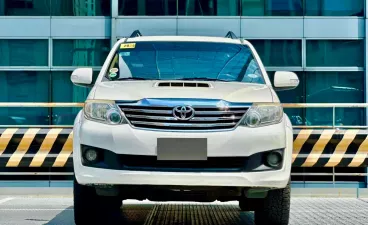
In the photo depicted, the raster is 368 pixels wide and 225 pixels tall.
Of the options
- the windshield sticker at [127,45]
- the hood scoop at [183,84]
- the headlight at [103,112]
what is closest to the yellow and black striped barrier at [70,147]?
the windshield sticker at [127,45]

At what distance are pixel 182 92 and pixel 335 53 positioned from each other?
16.0m

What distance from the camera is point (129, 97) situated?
20.8 ft

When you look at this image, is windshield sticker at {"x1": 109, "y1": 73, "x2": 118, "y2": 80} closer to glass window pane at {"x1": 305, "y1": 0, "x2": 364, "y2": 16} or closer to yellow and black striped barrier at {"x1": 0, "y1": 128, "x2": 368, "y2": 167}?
yellow and black striped barrier at {"x1": 0, "y1": 128, "x2": 368, "y2": 167}

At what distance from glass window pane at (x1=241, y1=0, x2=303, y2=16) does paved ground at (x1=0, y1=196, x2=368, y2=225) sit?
36.3 ft

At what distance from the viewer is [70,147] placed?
1205 centimetres

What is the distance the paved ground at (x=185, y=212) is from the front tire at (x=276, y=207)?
119 cm

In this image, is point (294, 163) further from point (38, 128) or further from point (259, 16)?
point (259, 16)

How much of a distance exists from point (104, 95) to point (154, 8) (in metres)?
15.6

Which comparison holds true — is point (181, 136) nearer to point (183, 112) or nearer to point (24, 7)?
point (183, 112)

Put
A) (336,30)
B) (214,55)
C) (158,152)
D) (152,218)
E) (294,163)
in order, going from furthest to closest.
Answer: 1. (336,30)
2. (294,163)
3. (152,218)
4. (214,55)
5. (158,152)

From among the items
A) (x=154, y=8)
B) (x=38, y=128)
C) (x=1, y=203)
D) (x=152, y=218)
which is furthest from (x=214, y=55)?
(x=154, y=8)

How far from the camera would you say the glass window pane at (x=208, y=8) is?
21922 millimetres

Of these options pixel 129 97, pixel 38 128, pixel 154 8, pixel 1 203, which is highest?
pixel 154 8

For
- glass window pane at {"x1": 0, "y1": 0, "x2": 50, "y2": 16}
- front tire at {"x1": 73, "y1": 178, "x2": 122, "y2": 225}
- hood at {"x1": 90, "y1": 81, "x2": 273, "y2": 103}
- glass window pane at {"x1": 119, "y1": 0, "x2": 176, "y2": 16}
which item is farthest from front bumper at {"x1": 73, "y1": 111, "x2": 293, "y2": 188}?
glass window pane at {"x1": 0, "y1": 0, "x2": 50, "y2": 16}
